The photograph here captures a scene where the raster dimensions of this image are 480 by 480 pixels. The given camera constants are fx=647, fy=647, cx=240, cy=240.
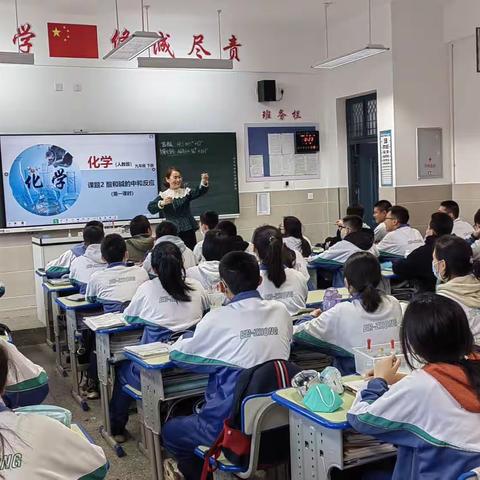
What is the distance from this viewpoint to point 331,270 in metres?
5.79

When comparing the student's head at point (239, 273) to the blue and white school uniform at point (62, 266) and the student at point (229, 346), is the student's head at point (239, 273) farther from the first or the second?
the blue and white school uniform at point (62, 266)

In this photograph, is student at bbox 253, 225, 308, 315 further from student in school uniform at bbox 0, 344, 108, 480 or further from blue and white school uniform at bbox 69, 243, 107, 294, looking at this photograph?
student in school uniform at bbox 0, 344, 108, 480

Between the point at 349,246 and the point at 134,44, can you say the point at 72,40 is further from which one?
the point at 349,246

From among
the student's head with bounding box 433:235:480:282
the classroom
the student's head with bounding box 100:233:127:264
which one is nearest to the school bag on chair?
the classroom

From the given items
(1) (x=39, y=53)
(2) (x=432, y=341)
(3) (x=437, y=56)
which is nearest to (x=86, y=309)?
(2) (x=432, y=341)

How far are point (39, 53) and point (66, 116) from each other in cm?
71

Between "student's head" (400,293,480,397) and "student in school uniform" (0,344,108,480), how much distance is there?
0.92 m

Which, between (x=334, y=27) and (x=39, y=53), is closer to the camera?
(x=39, y=53)

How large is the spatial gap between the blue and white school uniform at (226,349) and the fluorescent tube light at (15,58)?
4421mm

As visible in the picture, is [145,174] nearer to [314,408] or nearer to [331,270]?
[331,270]

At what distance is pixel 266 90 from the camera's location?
8.07 meters

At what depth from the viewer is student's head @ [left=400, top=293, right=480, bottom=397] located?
5.81 ft

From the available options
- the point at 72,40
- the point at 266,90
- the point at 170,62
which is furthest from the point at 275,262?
the point at 266,90

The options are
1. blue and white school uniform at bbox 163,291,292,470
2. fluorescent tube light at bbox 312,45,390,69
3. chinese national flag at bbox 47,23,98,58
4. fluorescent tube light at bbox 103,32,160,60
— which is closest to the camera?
blue and white school uniform at bbox 163,291,292,470
